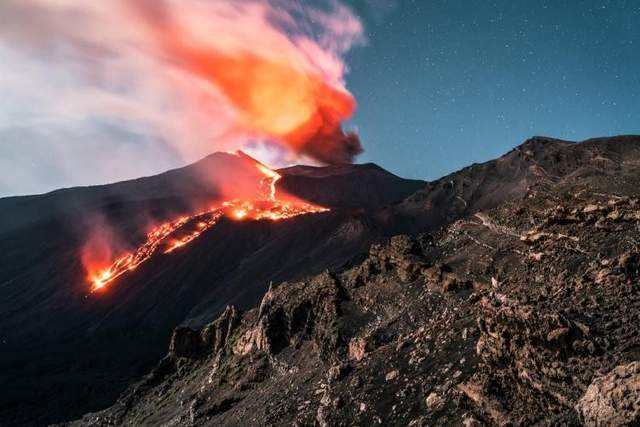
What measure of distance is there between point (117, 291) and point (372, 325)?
8361 cm

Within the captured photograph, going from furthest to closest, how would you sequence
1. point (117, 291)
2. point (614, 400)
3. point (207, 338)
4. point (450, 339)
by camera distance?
point (117, 291)
point (207, 338)
point (450, 339)
point (614, 400)

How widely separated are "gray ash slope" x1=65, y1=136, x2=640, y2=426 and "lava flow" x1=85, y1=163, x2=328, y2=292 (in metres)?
73.7

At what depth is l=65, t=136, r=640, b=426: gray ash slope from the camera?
7.99 metres

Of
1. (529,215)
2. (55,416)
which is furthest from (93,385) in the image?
(529,215)

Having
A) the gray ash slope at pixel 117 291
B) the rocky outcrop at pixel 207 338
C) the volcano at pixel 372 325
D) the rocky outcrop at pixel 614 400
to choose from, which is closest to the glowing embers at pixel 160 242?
the gray ash slope at pixel 117 291

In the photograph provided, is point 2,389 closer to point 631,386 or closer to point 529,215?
point 529,215

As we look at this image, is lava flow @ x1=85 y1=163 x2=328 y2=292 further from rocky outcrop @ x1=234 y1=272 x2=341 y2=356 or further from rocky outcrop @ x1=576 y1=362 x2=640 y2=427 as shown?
rocky outcrop @ x1=576 y1=362 x2=640 y2=427

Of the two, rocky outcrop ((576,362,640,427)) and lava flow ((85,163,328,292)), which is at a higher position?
lava flow ((85,163,328,292))

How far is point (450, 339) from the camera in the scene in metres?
12.6

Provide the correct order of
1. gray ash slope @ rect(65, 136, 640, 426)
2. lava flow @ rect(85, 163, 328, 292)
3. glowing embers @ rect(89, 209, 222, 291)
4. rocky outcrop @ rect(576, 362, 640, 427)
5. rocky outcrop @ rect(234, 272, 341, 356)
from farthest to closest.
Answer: lava flow @ rect(85, 163, 328, 292) → glowing embers @ rect(89, 209, 222, 291) → rocky outcrop @ rect(234, 272, 341, 356) → gray ash slope @ rect(65, 136, 640, 426) → rocky outcrop @ rect(576, 362, 640, 427)

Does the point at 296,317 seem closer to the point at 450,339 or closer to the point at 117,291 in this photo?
the point at 450,339

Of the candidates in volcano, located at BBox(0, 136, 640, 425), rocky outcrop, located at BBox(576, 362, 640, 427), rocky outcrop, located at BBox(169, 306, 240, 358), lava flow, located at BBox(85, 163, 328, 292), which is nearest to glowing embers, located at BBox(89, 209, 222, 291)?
lava flow, located at BBox(85, 163, 328, 292)

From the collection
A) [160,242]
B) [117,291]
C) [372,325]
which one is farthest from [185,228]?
[372,325]

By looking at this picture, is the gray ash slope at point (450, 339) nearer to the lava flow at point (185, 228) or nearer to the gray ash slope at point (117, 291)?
the gray ash slope at point (117, 291)
